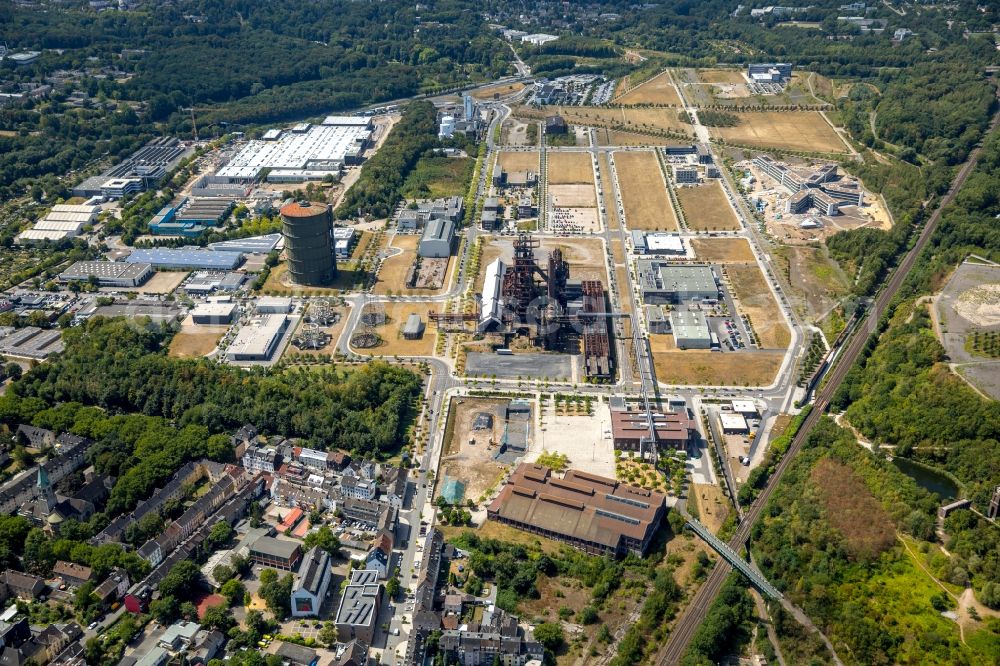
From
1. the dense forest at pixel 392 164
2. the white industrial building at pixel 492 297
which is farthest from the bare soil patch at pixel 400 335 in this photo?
the dense forest at pixel 392 164

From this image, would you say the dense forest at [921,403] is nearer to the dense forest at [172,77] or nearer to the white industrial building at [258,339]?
the white industrial building at [258,339]

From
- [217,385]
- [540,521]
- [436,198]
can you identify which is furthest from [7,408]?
[436,198]

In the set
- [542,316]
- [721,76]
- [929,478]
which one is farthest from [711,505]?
[721,76]

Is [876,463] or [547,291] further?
[547,291]

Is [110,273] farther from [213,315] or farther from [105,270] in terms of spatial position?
[213,315]

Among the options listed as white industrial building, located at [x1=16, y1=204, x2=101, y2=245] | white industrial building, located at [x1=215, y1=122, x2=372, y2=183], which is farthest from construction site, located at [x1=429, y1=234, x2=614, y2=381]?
white industrial building, located at [x1=16, y1=204, x2=101, y2=245]

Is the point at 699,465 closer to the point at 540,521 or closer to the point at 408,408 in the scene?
the point at 540,521
